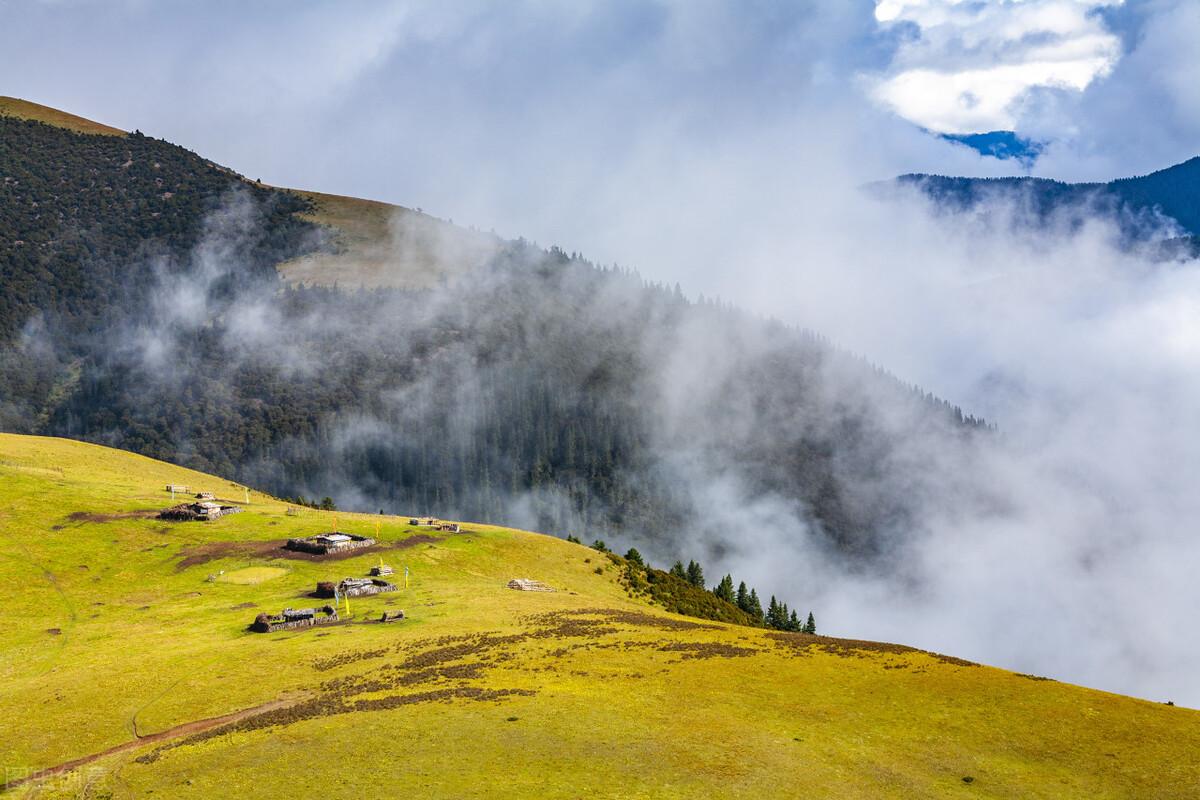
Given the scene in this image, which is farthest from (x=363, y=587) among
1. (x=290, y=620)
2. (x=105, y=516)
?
(x=105, y=516)

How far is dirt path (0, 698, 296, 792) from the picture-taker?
45.4 metres

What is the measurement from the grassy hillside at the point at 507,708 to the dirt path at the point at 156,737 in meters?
0.27

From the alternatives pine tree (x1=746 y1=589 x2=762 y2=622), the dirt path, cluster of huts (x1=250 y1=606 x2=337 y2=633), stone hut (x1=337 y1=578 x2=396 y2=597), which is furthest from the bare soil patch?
pine tree (x1=746 y1=589 x2=762 y2=622)

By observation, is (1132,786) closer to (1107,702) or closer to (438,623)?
(1107,702)

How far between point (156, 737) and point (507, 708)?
71.6 ft

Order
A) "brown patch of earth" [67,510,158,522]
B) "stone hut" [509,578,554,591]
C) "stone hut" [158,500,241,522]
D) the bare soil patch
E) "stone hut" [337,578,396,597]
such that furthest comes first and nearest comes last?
"stone hut" [158,500,241,522], "brown patch of earth" [67,510,158,522], "stone hut" [509,578,554,591], "stone hut" [337,578,396,597], the bare soil patch

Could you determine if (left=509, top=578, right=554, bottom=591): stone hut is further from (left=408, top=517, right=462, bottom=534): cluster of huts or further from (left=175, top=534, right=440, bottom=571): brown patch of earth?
(left=408, top=517, right=462, bottom=534): cluster of huts

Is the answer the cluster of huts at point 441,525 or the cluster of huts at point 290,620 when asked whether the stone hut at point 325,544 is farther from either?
the cluster of huts at point 290,620

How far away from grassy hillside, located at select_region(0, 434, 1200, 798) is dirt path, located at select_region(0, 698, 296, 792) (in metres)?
0.27

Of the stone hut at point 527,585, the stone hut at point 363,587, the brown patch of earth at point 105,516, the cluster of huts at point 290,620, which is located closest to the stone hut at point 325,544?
the stone hut at point 363,587

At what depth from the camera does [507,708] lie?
49719mm

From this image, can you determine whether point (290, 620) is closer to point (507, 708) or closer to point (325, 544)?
point (325, 544)

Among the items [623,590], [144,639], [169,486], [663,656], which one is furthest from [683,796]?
[169,486]

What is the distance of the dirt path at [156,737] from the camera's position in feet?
149
